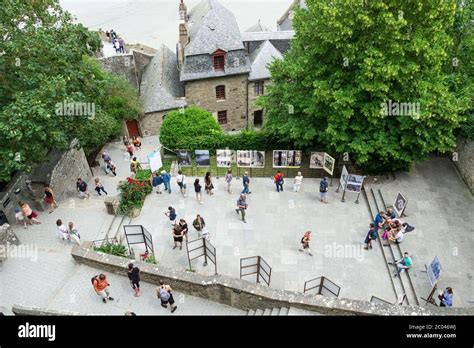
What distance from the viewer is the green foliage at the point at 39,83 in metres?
16.8

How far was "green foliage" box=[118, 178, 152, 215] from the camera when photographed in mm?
20734

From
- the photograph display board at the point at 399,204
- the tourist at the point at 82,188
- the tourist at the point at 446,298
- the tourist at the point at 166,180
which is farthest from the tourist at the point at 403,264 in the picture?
the tourist at the point at 82,188

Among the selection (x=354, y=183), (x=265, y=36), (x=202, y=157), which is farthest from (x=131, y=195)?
(x=265, y=36)

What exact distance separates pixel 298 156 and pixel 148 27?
4927cm

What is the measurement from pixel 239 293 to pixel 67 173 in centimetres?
1339

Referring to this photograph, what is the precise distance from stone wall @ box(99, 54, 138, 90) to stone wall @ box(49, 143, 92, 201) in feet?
47.3

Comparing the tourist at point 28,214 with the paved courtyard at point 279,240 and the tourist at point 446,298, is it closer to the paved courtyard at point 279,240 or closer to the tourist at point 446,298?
the paved courtyard at point 279,240

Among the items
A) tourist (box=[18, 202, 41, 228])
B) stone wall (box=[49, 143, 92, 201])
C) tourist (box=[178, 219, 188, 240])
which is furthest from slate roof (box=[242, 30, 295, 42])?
tourist (box=[18, 202, 41, 228])

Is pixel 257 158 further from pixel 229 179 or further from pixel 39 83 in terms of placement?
pixel 39 83

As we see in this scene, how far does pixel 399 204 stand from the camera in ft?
64.7

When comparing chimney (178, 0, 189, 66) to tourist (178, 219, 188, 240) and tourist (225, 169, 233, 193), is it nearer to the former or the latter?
tourist (225, 169, 233, 193)

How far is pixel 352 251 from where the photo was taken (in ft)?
61.0
